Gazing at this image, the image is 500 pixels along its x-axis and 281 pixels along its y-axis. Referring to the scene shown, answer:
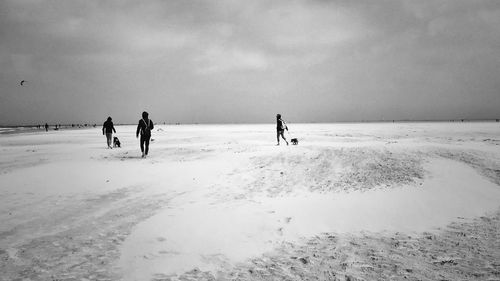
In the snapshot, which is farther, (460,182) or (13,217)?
(460,182)

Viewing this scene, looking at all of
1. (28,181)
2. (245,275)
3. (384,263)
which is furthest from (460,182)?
(28,181)

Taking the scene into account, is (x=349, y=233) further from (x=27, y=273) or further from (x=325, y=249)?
(x=27, y=273)

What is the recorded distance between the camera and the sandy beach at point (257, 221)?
4.53m

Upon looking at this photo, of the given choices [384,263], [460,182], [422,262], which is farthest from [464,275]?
[460,182]

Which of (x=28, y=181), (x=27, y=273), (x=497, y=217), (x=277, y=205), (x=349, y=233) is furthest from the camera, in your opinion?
(x=28, y=181)

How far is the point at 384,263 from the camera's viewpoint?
186 inches

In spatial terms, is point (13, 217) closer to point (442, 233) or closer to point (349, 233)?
point (349, 233)

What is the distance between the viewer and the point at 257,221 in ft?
22.1

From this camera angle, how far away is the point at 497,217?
285 inches

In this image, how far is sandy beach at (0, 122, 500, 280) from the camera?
178 inches

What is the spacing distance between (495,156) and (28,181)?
65.5 feet

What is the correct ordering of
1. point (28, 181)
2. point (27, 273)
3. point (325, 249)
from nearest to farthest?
point (27, 273), point (325, 249), point (28, 181)

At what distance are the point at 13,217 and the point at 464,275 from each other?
904cm

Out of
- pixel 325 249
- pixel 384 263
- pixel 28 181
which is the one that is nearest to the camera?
pixel 384 263
